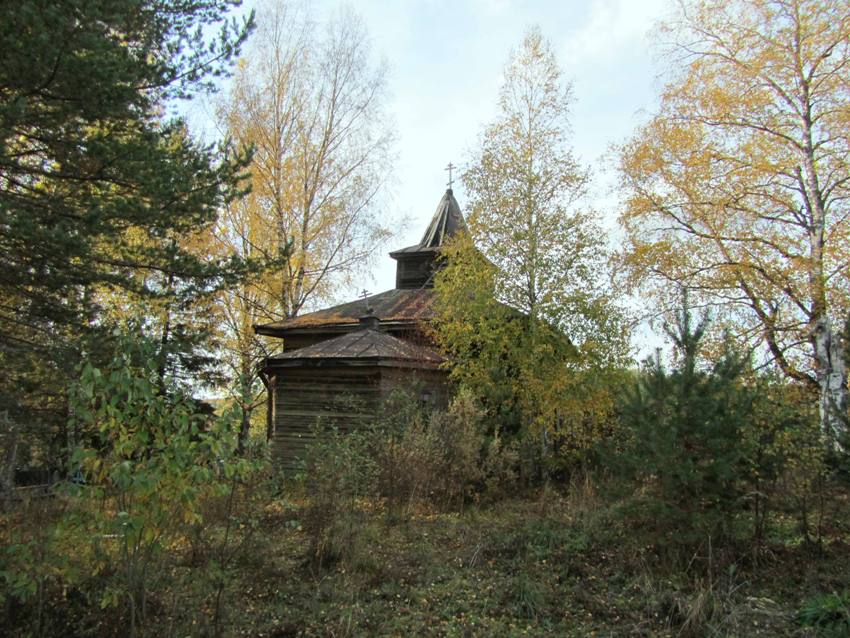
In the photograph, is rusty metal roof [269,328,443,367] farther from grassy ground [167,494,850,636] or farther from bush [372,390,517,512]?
grassy ground [167,494,850,636]

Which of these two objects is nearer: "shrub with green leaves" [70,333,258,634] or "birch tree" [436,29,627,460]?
"shrub with green leaves" [70,333,258,634]

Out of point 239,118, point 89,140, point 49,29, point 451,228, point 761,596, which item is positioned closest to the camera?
point 761,596

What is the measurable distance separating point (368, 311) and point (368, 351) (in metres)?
2.78

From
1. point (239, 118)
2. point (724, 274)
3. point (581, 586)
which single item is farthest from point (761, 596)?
point (239, 118)

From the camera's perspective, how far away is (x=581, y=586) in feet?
19.8

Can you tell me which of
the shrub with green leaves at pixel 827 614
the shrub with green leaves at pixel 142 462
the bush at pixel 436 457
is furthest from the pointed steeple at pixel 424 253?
the shrub with green leaves at pixel 142 462

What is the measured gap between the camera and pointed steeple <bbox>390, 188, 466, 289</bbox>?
19688 millimetres

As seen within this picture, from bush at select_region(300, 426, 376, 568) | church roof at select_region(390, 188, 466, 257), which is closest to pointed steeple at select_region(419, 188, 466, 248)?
church roof at select_region(390, 188, 466, 257)

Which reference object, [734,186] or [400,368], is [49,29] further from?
[734,186]

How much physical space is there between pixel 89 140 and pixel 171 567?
202 inches

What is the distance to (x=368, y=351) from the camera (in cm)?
1303

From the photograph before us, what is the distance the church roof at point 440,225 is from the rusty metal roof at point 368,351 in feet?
19.6

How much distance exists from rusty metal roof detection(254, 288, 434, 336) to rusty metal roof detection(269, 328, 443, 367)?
1052 millimetres

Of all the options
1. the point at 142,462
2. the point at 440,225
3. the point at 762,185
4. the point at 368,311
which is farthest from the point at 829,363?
the point at 440,225
